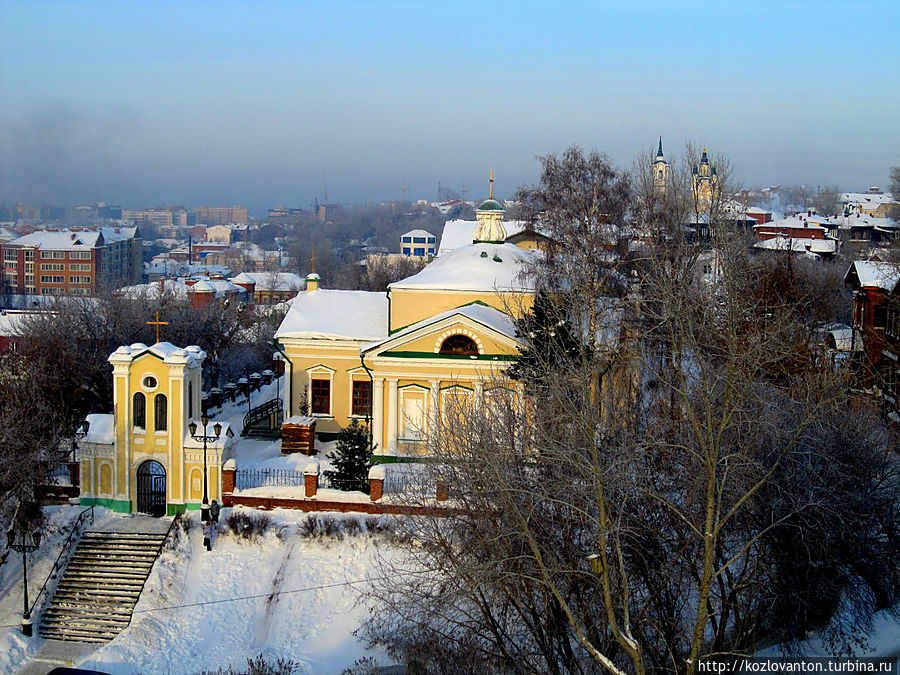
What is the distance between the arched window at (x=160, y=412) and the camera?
1839 cm

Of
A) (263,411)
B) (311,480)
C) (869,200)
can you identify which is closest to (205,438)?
(311,480)

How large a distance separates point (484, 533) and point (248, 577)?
639cm

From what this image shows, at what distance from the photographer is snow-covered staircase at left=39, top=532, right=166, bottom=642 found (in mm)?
16234

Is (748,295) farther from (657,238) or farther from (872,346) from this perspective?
(872,346)

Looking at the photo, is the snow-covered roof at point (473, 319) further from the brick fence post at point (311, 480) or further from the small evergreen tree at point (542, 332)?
the brick fence post at point (311, 480)

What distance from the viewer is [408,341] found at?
72.2ft

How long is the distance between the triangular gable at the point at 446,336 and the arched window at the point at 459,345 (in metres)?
0.11

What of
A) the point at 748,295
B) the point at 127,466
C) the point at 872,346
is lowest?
the point at 127,466

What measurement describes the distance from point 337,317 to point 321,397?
8.23ft

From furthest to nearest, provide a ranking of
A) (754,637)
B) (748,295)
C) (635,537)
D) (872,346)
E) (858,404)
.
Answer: (872,346)
(748,295)
(858,404)
(754,637)
(635,537)

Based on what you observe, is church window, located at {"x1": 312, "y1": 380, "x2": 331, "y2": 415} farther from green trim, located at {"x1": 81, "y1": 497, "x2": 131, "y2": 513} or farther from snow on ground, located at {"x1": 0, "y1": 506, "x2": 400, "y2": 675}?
green trim, located at {"x1": 81, "y1": 497, "x2": 131, "y2": 513}

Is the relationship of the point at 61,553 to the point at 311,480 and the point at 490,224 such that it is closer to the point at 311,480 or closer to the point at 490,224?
the point at 311,480

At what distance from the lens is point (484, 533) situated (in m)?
12.5

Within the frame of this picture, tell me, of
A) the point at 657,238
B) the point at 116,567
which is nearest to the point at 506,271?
the point at 657,238
